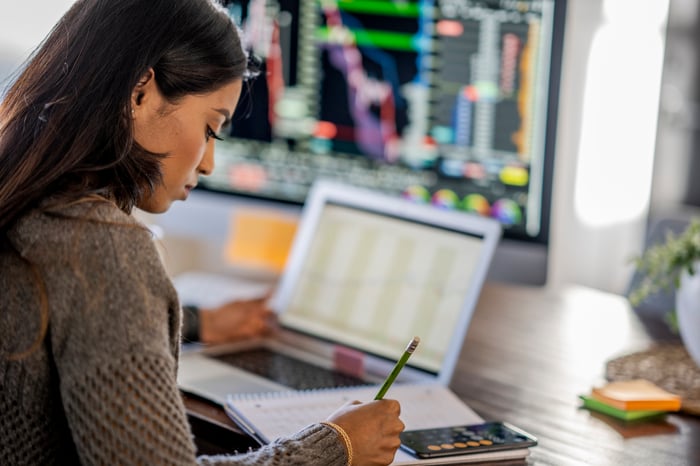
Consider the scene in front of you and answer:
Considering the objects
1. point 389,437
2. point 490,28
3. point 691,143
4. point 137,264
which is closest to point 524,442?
point 389,437

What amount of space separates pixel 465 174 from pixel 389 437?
724 millimetres

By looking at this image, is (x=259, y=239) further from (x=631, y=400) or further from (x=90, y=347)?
(x=90, y=347)

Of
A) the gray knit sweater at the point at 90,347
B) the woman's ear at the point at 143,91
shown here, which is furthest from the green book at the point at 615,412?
the woman's ear at the point at 143,91

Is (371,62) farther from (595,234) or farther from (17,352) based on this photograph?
(17,352)

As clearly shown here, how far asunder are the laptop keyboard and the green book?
0.30 metres

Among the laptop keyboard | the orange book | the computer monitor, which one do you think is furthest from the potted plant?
the laptop keyboard

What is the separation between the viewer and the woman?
811 millimetres

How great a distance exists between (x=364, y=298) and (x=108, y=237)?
0.70 m

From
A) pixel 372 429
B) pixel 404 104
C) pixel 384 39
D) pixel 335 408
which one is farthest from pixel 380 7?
pixel 372 429

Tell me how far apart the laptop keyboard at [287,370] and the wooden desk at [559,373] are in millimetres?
166

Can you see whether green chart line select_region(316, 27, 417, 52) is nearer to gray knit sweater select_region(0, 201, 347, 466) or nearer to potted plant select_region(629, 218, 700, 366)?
potted plant select_region(629, 218, 700, 366)

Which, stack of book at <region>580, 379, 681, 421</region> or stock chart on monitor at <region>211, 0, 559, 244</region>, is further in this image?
stock chart on monitor at <region>211, 0, 559, 244</region>

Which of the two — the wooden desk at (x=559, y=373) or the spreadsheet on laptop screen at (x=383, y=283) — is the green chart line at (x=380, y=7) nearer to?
the spreadsheet on laptop screen at (x=383, y=283)

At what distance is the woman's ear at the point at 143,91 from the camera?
95cm
